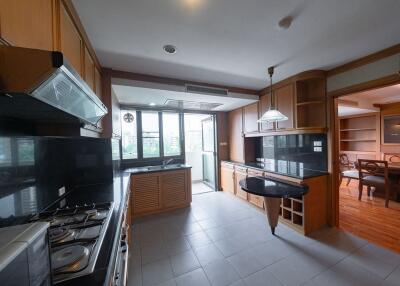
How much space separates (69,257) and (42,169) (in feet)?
3.40

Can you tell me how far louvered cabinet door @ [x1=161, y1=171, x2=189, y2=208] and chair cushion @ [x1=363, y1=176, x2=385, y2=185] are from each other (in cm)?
362

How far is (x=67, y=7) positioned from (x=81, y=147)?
1.51 meters

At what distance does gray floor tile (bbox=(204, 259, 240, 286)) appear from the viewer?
168 centimetres

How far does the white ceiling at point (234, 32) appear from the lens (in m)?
1.30

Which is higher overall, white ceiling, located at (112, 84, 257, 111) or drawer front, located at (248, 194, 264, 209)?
white ceiling, located at (112, 84, 257, 111)

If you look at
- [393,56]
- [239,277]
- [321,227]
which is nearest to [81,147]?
[239,277]

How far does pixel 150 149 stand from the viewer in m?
3.88

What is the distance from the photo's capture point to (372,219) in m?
2.76

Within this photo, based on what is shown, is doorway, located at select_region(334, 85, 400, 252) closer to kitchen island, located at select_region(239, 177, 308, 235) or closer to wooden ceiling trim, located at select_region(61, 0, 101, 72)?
kitchen island, located at select_region(239, 177, 308, 235)

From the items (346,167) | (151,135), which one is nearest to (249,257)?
(151,135)

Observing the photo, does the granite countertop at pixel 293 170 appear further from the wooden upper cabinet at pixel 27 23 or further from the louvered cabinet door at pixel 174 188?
the wooden upper cabinet at pixel 27 23

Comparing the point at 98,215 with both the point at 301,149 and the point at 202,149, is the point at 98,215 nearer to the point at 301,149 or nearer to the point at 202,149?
the point at 301,149

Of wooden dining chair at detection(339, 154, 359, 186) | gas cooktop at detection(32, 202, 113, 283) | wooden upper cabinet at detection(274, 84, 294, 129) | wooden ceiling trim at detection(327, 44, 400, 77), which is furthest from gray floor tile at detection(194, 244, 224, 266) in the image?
wooden dining chair at detection(339, 154, 359, 186)

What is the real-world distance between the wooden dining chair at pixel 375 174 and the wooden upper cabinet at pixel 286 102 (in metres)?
2.07
